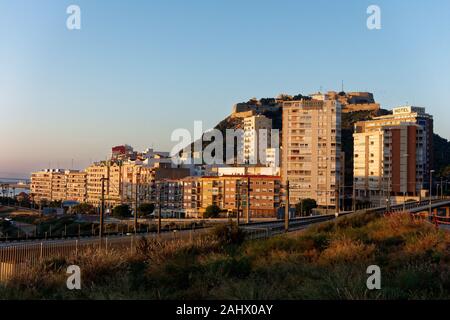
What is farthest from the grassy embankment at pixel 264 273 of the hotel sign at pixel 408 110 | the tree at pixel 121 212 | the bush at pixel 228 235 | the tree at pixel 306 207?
the hotel sign at pixel 408 110

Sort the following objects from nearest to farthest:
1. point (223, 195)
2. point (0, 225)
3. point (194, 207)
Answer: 1. point (0, 225)
2. point (223, 195)
3. point (194, 207)

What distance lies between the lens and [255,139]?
5123 inches

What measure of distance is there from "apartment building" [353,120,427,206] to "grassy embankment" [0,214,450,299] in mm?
71067

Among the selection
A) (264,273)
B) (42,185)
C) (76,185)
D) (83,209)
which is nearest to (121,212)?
(83,209)

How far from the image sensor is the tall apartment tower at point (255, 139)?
126887 mm

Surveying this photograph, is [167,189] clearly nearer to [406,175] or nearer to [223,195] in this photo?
[223,195]

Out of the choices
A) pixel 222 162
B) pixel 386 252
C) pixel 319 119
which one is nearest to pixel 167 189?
pixel 319 119

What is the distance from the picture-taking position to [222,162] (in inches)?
5630

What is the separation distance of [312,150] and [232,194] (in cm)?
1540

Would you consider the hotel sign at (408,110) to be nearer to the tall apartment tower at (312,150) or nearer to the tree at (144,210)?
the tall apartment tower at (312,150)

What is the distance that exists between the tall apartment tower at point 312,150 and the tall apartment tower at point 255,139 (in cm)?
3507

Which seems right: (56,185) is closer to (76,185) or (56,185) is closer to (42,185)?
(42,185)

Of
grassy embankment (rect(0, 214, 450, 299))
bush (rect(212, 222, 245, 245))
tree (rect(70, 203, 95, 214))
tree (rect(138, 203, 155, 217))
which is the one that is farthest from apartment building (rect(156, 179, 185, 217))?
grassy embankment (rect(0, 214, 450, 299))
